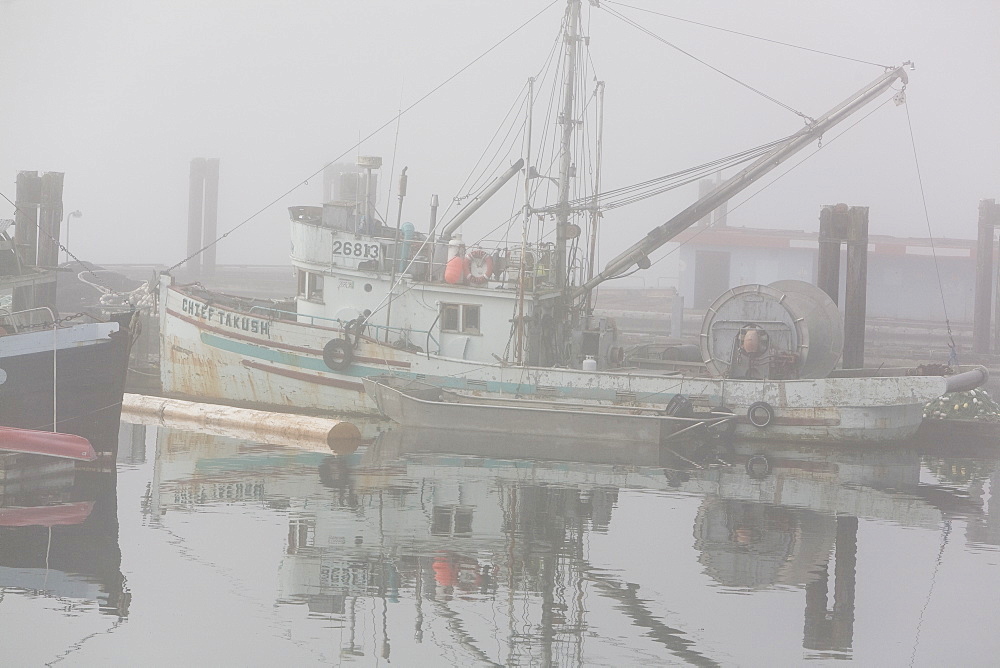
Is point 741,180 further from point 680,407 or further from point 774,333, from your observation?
point 680,407

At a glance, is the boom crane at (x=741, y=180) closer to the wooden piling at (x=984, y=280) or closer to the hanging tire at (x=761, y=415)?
the hanging tire at (x=761, y=415)

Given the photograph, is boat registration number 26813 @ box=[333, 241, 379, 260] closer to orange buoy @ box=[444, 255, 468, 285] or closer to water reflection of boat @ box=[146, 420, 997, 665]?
orange buoy @ box=[444, 255, 468, 285]

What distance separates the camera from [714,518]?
45.2 ft

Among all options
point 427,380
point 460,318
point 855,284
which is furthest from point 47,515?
point 855,284

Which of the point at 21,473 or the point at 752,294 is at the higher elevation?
the point at 752,294

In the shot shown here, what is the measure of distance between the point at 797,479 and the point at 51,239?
15530 millimetres

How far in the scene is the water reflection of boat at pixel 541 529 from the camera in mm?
9570

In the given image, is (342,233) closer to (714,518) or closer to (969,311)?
(714,518)

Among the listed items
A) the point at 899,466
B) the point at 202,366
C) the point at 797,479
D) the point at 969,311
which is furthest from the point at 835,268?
the point at 969,311

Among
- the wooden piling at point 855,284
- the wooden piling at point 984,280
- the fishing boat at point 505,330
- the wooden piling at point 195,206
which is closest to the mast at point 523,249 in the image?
the fishing boat at point 505,330

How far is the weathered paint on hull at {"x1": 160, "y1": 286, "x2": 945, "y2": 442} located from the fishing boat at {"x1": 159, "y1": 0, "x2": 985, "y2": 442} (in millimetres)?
23

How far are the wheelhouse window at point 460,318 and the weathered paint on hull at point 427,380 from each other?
2.52 ft

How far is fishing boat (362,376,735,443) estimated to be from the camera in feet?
60.6

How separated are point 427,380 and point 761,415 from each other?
5500 mm
